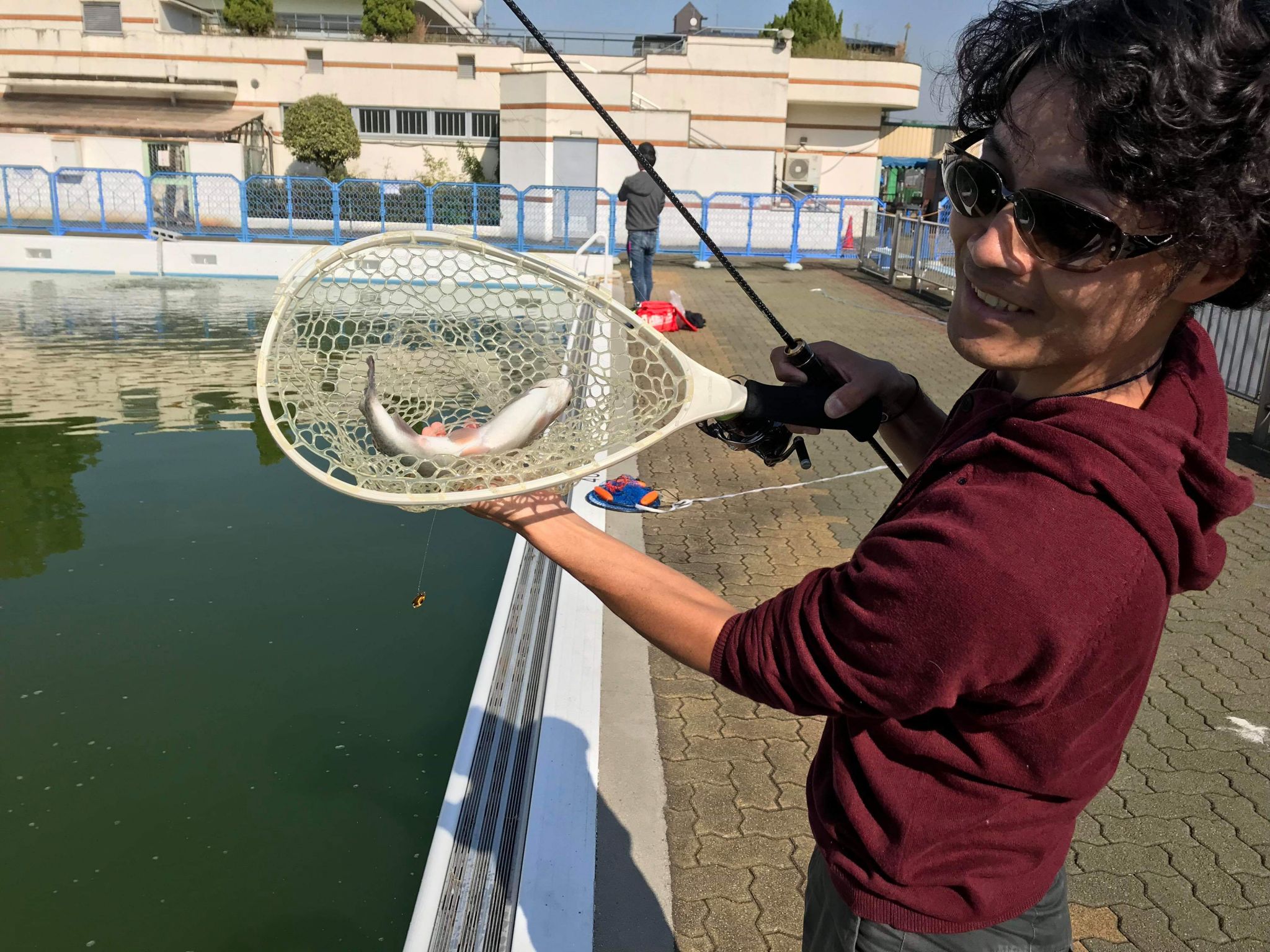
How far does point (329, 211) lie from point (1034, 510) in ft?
74.4

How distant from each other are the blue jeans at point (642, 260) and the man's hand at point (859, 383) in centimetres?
1180

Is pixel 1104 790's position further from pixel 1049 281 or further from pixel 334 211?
pixel 334 211

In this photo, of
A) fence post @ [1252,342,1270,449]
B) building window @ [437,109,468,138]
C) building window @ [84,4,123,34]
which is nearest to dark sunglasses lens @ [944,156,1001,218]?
fence post @ [1252,342,1270,449]

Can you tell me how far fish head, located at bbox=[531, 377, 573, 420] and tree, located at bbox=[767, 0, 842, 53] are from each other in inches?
1845

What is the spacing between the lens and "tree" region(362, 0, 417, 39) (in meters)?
36.4

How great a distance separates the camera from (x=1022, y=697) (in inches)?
46.7

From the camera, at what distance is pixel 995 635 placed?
1124mm

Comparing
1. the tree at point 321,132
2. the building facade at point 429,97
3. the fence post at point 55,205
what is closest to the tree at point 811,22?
the building facade at point 429,97

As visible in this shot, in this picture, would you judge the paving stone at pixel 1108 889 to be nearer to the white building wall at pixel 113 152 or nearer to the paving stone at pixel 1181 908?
the paving stone at pixel 1181 908

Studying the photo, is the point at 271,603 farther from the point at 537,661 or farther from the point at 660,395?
the point at 660,395

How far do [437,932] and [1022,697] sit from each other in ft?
6.39

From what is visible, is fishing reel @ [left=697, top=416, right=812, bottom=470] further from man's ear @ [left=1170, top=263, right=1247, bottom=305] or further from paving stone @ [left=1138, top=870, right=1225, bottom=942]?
paving stone @ [left=1138, top=870, right=1225, bottom=942]

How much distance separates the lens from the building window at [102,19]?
120ft

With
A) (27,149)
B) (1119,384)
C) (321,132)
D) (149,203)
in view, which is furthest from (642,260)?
(27,149)
